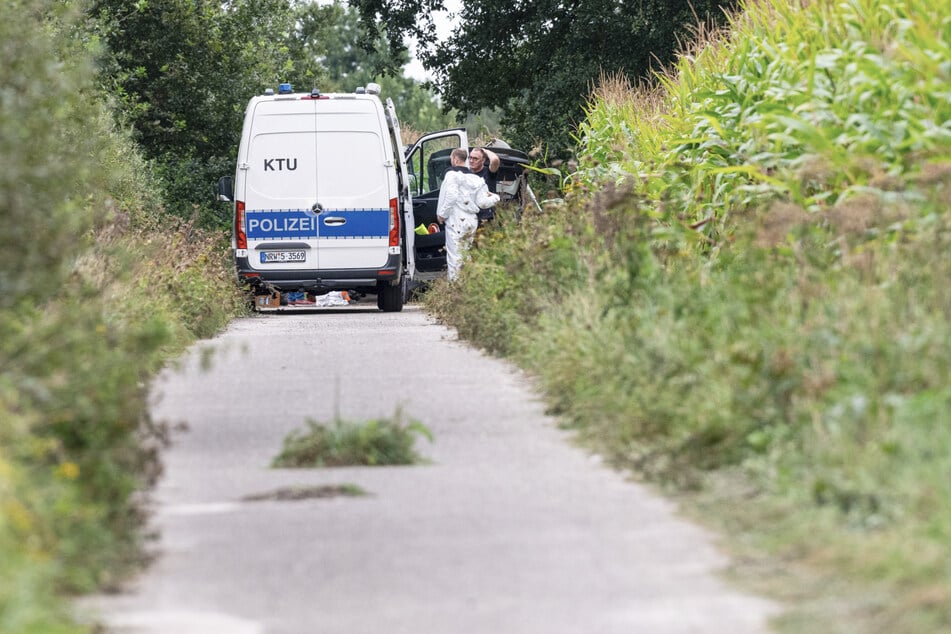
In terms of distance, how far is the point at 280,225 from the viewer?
20547mm

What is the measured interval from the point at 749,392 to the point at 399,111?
278 ft

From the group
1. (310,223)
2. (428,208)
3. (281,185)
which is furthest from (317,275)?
(428,208)

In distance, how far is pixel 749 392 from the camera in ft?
23.9

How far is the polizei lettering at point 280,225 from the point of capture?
67.3 feet

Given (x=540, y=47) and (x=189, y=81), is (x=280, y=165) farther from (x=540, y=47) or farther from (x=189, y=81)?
(x=540, y=47)

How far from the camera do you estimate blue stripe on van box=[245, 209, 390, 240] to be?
20.5m

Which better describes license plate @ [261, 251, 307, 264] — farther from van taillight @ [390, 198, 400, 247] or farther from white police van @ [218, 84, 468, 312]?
van taillight @ [390, 198, 400, 247]

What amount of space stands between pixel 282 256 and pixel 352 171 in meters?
1.34

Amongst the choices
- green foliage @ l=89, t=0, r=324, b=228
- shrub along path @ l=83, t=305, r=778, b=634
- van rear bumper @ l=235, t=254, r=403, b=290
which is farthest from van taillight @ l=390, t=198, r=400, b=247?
shrub along path @ l=83, t=305, r=778, b=634

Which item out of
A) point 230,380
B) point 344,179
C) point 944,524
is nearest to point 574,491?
point 944,524

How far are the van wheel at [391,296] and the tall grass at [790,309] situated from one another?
7.34m

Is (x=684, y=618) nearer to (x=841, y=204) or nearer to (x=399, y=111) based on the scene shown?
(x=841, y=204)

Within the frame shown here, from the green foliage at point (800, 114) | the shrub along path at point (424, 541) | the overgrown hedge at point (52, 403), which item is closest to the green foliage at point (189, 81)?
the green foliage at point (800, 114)

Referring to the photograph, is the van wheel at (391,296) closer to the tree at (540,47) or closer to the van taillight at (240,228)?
the van taillight at (240,228)
